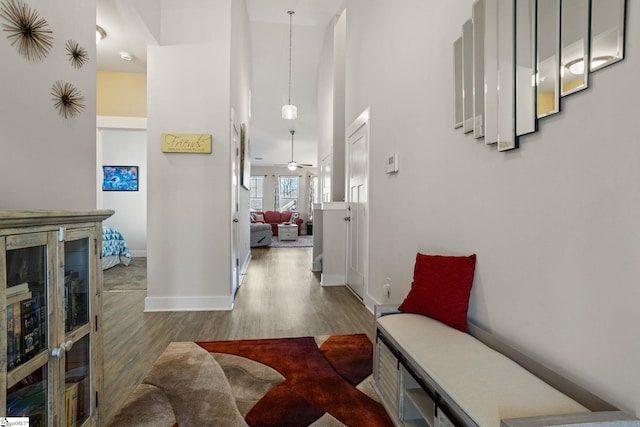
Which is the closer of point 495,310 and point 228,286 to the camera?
point 495,310

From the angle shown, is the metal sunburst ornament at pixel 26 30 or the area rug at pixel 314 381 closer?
the metal sunburst ornament at pixel 26 30

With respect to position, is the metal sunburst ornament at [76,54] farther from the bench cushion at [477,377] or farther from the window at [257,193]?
the window at [257,193]

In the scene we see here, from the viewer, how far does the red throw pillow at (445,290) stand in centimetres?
145

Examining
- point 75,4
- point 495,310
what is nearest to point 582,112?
point 495,310

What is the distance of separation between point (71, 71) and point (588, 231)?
7.30 ft

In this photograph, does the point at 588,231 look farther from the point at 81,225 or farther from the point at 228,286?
the point at 228,286

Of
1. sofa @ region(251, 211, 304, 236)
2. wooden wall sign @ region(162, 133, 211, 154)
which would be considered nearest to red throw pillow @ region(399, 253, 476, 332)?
wooden wall sign @ region(162, 133, 211, 154)

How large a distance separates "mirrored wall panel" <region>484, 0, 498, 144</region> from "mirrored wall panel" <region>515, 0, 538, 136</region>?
11 centimetres

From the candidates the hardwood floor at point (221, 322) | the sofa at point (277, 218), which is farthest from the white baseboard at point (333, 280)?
the sofa at point (277, 218)

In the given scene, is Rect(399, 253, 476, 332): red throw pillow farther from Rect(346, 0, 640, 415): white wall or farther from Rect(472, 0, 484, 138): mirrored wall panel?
Rect(472, 0, 484, 138): mirrored wall panel

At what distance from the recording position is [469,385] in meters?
0.96

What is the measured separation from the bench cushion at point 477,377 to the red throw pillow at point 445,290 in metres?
0.08

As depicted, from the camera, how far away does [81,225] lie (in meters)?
1.18

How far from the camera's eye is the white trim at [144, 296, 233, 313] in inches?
117
